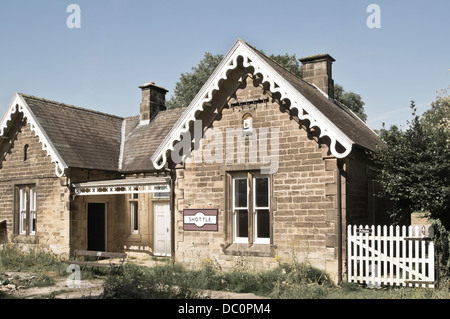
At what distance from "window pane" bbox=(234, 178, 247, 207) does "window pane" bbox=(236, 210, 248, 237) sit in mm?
223

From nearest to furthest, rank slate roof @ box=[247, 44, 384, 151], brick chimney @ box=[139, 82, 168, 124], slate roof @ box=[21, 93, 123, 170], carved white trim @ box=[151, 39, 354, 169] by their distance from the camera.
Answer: carved white trim @ box=[151, 39, 354, 169] < slate roof @ box=[247, 44, 384, 151] < slate roof @ box=[21, 93, 123, 170] < brick chimney @ box=[139, 82, 168, 124]

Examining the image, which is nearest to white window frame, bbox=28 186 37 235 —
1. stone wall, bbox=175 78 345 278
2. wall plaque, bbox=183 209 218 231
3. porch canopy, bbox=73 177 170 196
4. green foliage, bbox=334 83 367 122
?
porch canopy, bbox=73 177 170 196

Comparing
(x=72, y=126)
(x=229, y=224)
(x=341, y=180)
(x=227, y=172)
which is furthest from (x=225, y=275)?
(x=72, y=126)

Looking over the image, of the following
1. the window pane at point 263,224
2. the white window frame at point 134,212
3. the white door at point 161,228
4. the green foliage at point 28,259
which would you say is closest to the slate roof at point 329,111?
the window pane at point 263,224

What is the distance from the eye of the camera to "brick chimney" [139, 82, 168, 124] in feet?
68.7

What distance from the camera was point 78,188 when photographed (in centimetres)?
1623

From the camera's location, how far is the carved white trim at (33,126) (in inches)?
639

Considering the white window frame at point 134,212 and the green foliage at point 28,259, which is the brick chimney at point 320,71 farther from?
the green foliage at point 28,259

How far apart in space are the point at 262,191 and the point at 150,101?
1021 centimetres

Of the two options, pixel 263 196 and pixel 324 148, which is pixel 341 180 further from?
pixel 263 196

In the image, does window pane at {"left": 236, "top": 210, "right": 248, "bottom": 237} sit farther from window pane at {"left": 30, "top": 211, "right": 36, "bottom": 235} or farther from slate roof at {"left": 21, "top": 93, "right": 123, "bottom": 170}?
window pane at {"left": 30, "top": 211, "right": 36, "bottom": 235}

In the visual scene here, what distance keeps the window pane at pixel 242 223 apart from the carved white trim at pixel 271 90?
2684 millimetres

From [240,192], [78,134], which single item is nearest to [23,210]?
[78,134]

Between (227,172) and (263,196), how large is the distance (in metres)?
1.24
